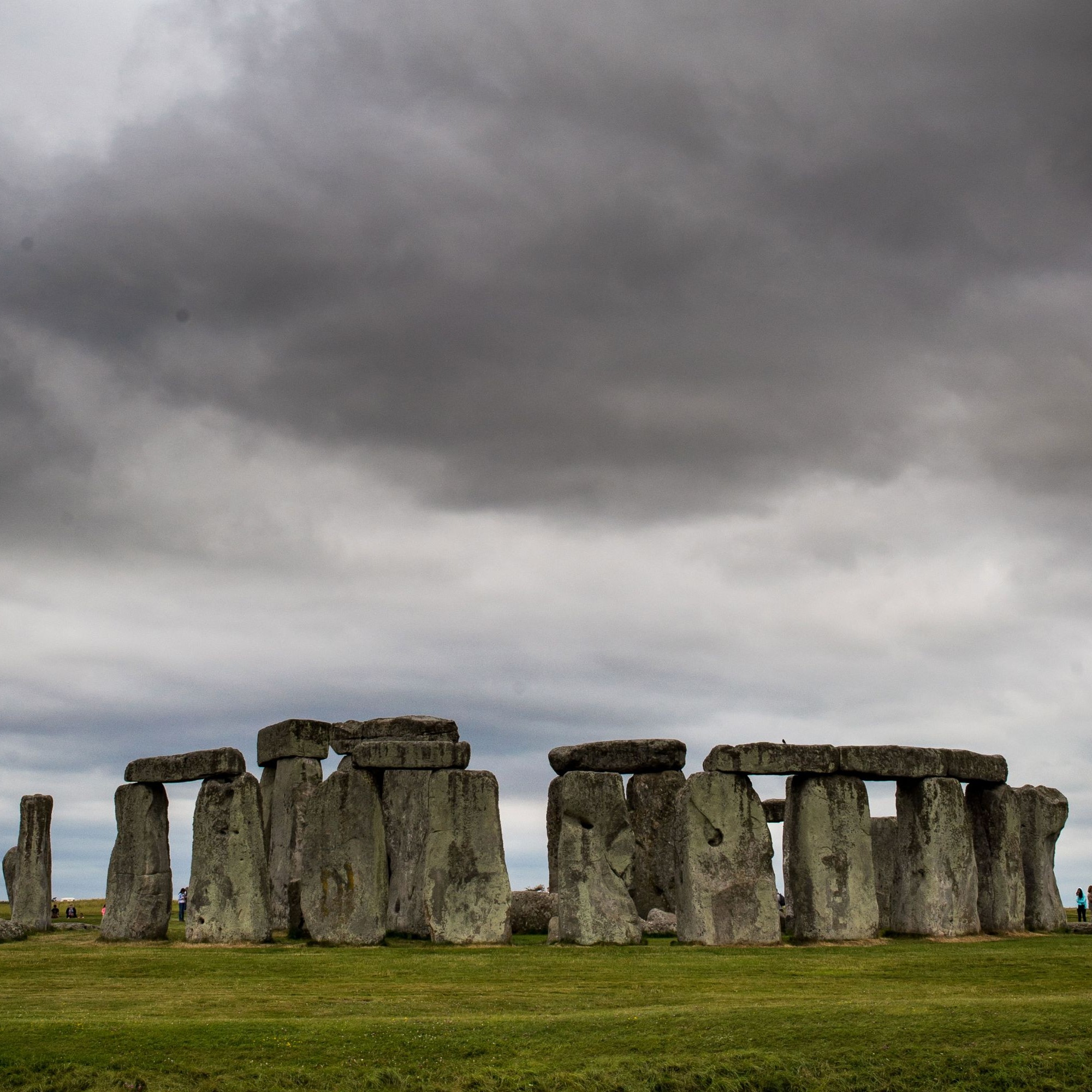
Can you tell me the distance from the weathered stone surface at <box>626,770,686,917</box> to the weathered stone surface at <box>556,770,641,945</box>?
6723mm

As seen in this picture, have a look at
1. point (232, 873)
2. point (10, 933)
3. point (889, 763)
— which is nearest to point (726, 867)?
point (889, 763)

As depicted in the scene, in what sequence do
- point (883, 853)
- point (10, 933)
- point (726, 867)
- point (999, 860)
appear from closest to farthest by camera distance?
point (726, 867)
point (10, 933)
point (999, 860)
point (883, 853)

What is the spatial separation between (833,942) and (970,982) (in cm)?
507

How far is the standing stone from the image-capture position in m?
26.9

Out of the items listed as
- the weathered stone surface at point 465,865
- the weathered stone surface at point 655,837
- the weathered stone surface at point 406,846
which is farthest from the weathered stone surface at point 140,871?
the weathered stone surface at point 655,837

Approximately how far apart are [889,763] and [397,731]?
10502 millimetres

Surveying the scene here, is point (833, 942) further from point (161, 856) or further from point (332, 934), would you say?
point (161, 856)

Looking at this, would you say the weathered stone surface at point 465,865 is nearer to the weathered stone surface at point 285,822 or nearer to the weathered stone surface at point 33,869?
the weathered stone surface at point 285,822

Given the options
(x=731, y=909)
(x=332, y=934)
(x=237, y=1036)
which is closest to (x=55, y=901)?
(x=332, y=934)

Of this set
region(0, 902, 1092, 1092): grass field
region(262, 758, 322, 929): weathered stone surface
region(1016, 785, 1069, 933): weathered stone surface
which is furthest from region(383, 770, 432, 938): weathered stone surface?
region(1016, 785, 1069, 933): weathered stone surface

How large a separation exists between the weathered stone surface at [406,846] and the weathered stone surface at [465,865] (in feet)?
2.43

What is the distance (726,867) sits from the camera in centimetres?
2353

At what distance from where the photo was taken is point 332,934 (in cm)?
2361

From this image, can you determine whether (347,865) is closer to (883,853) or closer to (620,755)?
(620,755)
